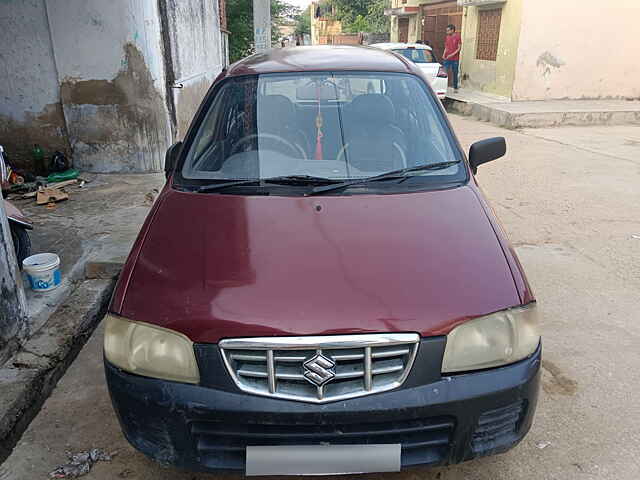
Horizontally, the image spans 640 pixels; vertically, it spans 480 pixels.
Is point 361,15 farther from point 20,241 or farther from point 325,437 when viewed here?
point 325,437

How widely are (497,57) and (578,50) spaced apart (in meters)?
1.79

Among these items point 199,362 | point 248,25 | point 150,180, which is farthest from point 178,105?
point 248,25

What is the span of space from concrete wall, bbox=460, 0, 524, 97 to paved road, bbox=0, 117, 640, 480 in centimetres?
713

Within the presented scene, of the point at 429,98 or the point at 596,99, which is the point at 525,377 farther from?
the point at 596,99

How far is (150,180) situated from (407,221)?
4.36 m

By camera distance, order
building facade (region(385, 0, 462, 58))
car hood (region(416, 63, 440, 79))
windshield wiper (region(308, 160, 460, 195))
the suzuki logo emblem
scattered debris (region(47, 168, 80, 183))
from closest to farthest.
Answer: the suzuki logo emblem, windshield wiper (region(308, 160, 460, 195)), scattered debris (region(47, 168, 80, 183)), car hood (region(416, 63, 440, 79)), building facade (region(385, 0, 462, 58))

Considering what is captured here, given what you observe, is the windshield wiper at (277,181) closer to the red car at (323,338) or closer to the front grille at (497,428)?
the red car at (323,338)

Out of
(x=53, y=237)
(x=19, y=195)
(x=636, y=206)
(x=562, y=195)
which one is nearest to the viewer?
(x=53, y=237)

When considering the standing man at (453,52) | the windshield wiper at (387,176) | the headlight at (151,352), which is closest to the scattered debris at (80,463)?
the headlight at (151,352)

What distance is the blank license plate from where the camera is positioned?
176 cm

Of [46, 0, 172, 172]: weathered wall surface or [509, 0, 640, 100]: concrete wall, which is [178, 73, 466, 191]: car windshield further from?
[509, 0, 640, 100]: concrete wall

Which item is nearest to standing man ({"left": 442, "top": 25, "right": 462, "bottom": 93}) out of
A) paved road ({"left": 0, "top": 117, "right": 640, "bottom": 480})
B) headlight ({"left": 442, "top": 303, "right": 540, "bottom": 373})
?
paved road ({"left": 0, "top": 117, "right": 640, "bottom": 480})

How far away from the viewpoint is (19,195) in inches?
207

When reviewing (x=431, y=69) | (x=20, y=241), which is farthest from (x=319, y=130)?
(x=431, y=69)
